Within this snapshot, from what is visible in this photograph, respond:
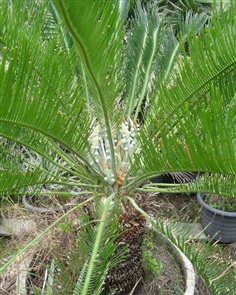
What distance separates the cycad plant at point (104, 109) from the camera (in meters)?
0.89

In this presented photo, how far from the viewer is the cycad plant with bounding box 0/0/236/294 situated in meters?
0.89

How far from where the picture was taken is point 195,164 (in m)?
0.94

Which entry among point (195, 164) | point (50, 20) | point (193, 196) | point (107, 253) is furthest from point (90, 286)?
point (193, 196)

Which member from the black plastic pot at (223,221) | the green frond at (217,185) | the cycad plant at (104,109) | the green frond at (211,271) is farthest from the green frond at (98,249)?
the black plastic pot at (223,221)

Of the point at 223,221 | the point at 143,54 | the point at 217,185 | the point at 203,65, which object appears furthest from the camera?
the point at 223,221

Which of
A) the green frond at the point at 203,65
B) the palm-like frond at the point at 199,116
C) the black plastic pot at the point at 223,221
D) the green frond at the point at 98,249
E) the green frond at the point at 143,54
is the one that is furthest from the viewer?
the black plastic pot at the point at 223,221

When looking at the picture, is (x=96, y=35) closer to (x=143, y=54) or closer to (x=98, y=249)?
(x=98, y=249)

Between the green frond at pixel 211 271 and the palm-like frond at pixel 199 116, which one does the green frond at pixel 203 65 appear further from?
the green frond at pixel 211 271

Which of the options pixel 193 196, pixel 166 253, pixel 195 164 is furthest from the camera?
pixel 193 196

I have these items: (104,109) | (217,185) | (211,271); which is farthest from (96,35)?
(211,271)

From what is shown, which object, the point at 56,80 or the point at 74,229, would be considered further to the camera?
the point at 74,229

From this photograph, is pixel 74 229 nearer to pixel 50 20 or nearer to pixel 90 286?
pixel 90 286

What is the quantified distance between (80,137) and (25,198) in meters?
1.22

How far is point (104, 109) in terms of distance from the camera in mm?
1236
